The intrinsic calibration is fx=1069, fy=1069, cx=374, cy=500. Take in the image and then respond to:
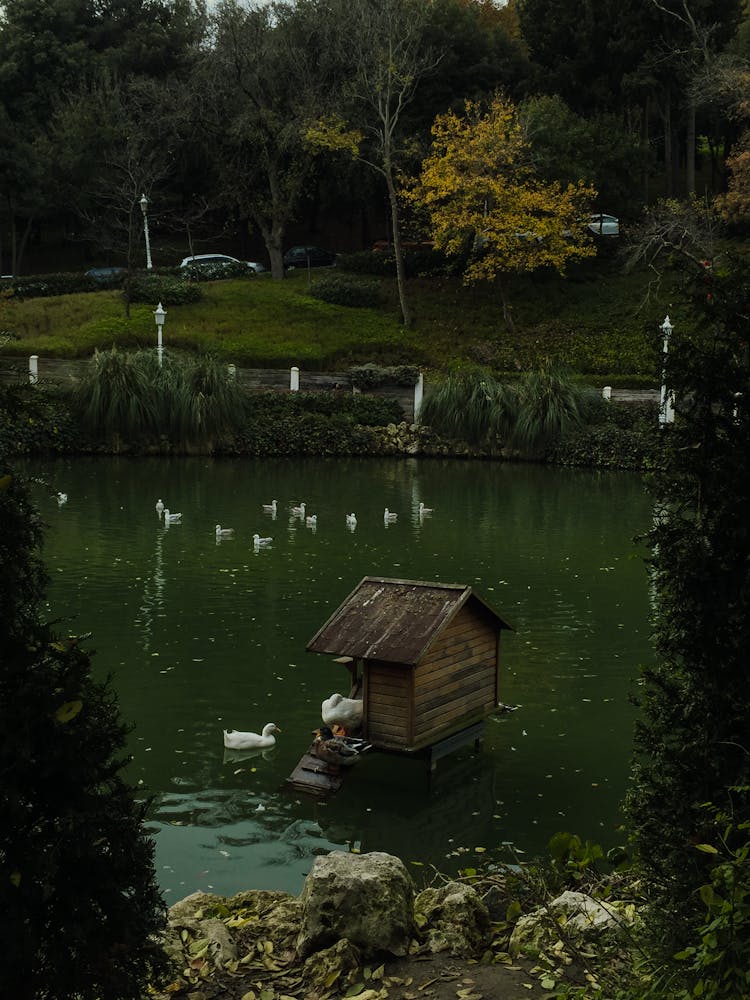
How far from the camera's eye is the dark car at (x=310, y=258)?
185ft

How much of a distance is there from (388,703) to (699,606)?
201 inches

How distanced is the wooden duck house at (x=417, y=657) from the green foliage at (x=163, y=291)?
34.5 metres

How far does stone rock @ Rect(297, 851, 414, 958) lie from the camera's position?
585 cm

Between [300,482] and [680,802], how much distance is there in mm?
23454

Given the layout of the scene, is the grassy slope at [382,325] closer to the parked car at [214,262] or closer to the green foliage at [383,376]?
the green foliage at [383,376]

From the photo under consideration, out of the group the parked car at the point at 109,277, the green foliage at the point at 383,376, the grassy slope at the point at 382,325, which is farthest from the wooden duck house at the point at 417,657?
the parked car at the point at 109,277

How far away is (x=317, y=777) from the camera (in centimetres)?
Answer: 951

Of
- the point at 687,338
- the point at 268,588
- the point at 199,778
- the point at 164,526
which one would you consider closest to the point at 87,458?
the point at 164,526

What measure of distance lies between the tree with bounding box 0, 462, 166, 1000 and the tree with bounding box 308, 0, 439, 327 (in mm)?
40068

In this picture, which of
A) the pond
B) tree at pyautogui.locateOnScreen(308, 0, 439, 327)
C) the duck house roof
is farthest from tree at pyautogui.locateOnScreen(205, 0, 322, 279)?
the duck house roof

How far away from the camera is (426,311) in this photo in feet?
150

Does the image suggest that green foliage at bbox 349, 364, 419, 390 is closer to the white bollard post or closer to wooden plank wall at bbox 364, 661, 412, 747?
the white bollard post

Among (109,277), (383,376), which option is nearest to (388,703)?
(383,376)

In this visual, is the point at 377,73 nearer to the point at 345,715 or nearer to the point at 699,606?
the point at 345,715
